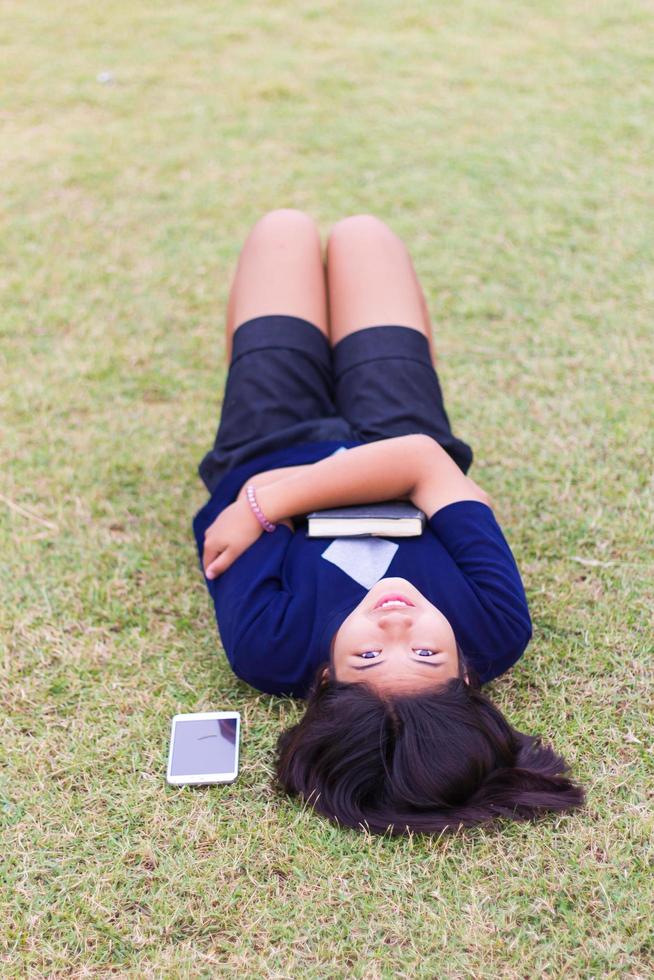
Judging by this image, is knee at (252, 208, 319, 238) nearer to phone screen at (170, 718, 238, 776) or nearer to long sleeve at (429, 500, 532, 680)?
long sleeve at (429, 500, 532, 680)

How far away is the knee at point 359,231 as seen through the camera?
133 inches

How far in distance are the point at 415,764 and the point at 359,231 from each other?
6.62 feet

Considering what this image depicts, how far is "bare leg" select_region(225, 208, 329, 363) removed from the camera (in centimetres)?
314

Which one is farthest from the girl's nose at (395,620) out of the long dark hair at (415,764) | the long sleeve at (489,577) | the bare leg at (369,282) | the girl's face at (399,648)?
the bare leg at (369,282)

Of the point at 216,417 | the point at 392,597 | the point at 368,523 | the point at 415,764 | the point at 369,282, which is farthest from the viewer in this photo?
the point at 216,417

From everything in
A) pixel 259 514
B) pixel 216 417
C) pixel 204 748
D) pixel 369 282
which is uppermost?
pixel 369 282

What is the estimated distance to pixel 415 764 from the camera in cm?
216

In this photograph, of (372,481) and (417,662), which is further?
(372,481)

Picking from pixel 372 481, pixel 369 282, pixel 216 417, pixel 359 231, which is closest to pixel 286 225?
pixel 359 231

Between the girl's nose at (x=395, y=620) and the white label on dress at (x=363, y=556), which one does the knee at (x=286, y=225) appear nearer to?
the white label on dress at (x=363, y=556)

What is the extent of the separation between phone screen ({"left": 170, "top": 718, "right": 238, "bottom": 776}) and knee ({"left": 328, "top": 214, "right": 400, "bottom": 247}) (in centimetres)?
180

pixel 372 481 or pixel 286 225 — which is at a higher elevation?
pixel 286 225

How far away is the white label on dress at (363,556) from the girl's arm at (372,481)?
13cm

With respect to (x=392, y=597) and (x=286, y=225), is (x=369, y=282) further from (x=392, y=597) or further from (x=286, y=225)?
(x=392, y=597)
